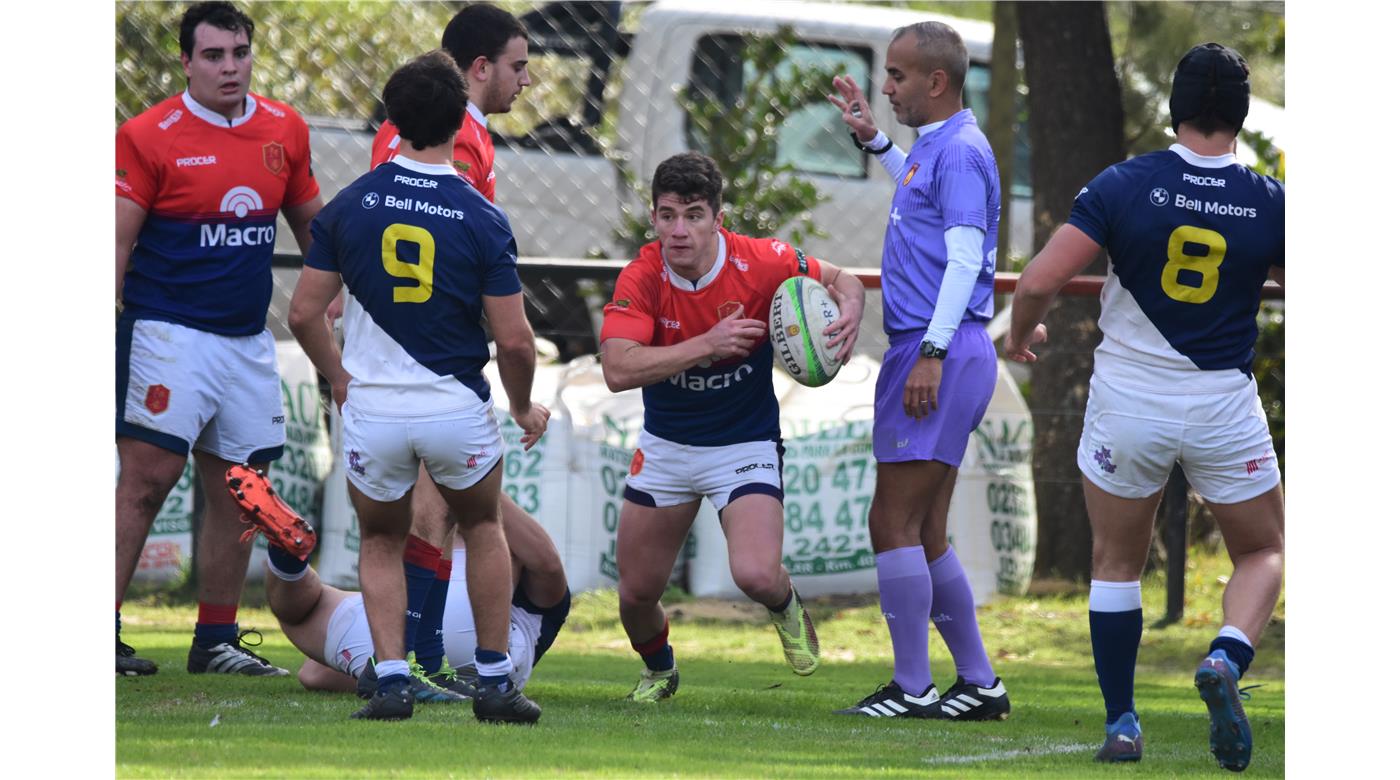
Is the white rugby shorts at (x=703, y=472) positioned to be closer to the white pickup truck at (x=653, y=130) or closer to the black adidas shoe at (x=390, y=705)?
the black adidas shoe at (x=390, y=705)

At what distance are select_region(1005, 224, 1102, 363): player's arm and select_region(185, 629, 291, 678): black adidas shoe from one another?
3.01m

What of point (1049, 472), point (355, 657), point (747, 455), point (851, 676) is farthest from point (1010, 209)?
point (355, 657)

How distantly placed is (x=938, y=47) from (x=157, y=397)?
287 centimetres

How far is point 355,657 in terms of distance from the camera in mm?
5715

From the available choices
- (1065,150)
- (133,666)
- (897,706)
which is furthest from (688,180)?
(1065,150)

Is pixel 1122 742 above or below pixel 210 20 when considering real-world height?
below

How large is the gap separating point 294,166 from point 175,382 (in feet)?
2.83

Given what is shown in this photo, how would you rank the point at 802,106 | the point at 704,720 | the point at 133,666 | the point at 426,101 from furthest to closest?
the point at 802,106 → the point at 133,666 → the point at 704,720 → the point at 426,101

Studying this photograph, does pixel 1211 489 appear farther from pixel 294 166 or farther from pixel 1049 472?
pixel 1049 472

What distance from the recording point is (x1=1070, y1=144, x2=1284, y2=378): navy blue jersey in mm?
4824

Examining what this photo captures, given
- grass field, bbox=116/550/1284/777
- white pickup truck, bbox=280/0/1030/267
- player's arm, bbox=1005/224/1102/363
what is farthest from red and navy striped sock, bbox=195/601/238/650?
white pickup truck, bbox=280/0/1030/267

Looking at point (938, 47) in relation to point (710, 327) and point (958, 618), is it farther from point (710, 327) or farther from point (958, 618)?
point (958, 618)

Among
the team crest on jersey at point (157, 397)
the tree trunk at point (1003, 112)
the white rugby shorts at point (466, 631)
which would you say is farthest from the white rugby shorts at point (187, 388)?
the tree trunk at point (1003, 112)

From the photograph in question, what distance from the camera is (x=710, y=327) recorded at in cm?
588
